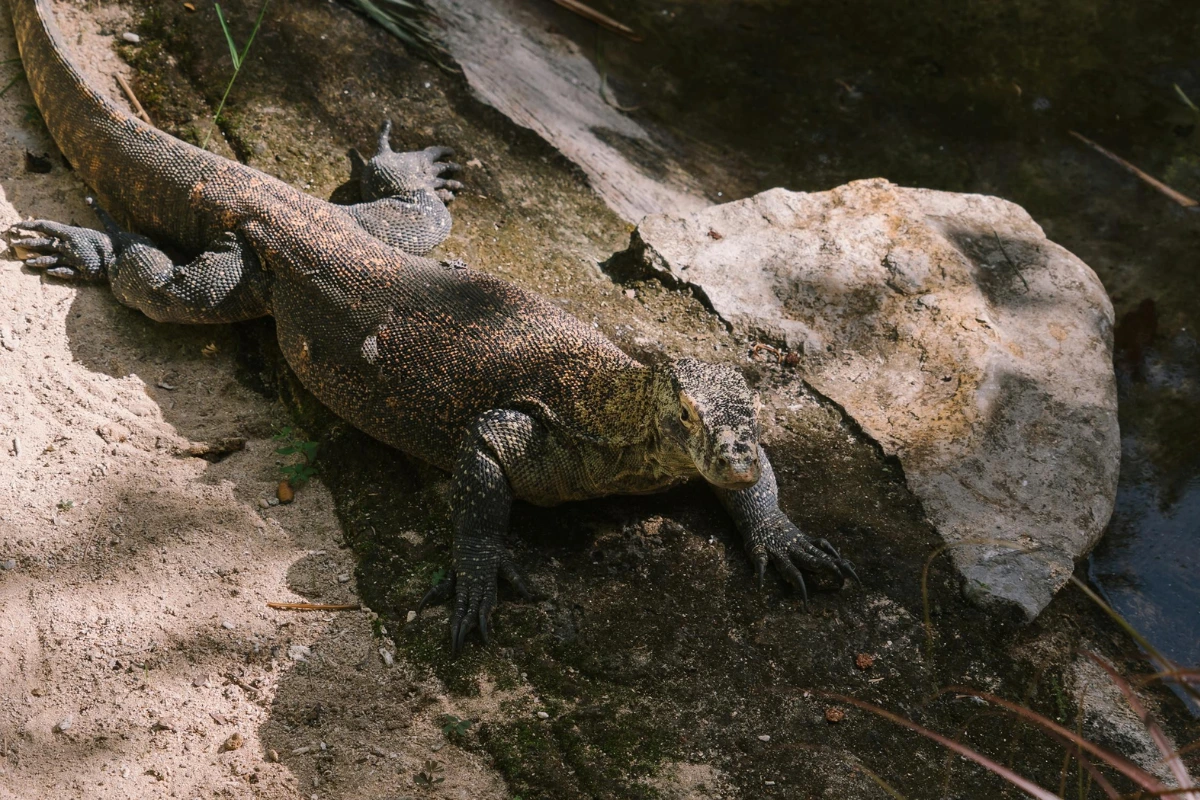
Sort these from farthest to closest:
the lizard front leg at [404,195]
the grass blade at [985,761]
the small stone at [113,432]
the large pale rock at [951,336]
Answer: the lizard front leg at [404,195]
the small stone at [113,432]
the large pale rock at [951,336]
the grass blade at [985,761]

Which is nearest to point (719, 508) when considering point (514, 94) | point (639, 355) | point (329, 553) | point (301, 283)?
point (639, 355)

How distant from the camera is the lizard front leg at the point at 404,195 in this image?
654cm

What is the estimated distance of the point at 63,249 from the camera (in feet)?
20.7

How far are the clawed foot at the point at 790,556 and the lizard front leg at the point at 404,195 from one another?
9.36 feet

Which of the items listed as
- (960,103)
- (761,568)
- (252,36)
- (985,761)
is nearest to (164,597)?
(761,568)

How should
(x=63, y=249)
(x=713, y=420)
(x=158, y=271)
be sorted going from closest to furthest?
(x=713, y=420) < (x=158, y=271) < (x=63, y=249)

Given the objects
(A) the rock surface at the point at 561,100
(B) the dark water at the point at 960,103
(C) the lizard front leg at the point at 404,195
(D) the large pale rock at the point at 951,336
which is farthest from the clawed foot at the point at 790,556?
(B) the dark water at the point at 960,103

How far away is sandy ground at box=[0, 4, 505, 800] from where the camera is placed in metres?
4.29

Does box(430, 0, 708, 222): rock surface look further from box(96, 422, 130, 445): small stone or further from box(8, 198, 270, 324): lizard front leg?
box(96, 422, 130, 445): small stone

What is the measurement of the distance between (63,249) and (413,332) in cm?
236

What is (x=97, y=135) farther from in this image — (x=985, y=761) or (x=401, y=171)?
(x=985, y=761)

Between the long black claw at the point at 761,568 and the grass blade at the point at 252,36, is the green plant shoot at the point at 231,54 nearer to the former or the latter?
the grass blade at the point at 252,36

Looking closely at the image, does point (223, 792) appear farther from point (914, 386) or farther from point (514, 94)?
point (514, 94)

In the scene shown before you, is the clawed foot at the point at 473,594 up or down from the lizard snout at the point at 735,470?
down
